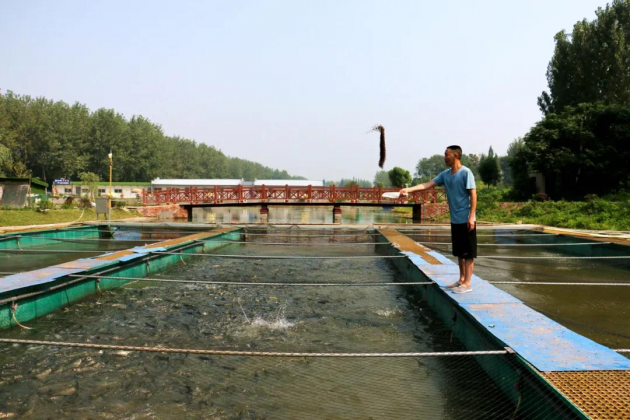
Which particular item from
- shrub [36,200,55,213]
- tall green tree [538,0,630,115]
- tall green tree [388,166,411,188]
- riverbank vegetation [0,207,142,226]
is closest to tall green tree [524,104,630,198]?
tall green tree [538,0,630,115]

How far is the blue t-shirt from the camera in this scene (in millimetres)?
3918

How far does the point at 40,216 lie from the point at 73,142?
41.8 metres

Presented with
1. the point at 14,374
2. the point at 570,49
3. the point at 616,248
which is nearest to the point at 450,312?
the point at 14,374

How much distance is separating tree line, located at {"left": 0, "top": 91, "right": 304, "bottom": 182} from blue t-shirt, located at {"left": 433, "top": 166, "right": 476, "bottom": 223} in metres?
51.1

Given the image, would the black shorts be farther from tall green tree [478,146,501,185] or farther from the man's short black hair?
tall green tree [478,146,501,185]

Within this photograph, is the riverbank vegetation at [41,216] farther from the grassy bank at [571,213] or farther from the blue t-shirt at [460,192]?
the grassy bank at [571,213]

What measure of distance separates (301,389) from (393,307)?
8.34 feet

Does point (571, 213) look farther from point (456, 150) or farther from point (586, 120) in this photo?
point (456, 150)

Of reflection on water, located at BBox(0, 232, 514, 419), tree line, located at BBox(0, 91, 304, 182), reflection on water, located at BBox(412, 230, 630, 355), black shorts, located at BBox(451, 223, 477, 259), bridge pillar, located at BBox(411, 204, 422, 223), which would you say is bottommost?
reflection on water, located at BBox(0, 232, 514, 419)

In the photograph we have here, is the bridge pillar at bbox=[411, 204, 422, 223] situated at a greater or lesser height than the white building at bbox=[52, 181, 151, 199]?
lesser

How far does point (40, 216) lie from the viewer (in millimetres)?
17750

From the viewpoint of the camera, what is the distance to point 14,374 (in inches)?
127

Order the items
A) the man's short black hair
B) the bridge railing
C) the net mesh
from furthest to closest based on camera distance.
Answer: the bridge railing
the man's short black hair
the net mesh

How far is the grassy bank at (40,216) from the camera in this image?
622 inches
